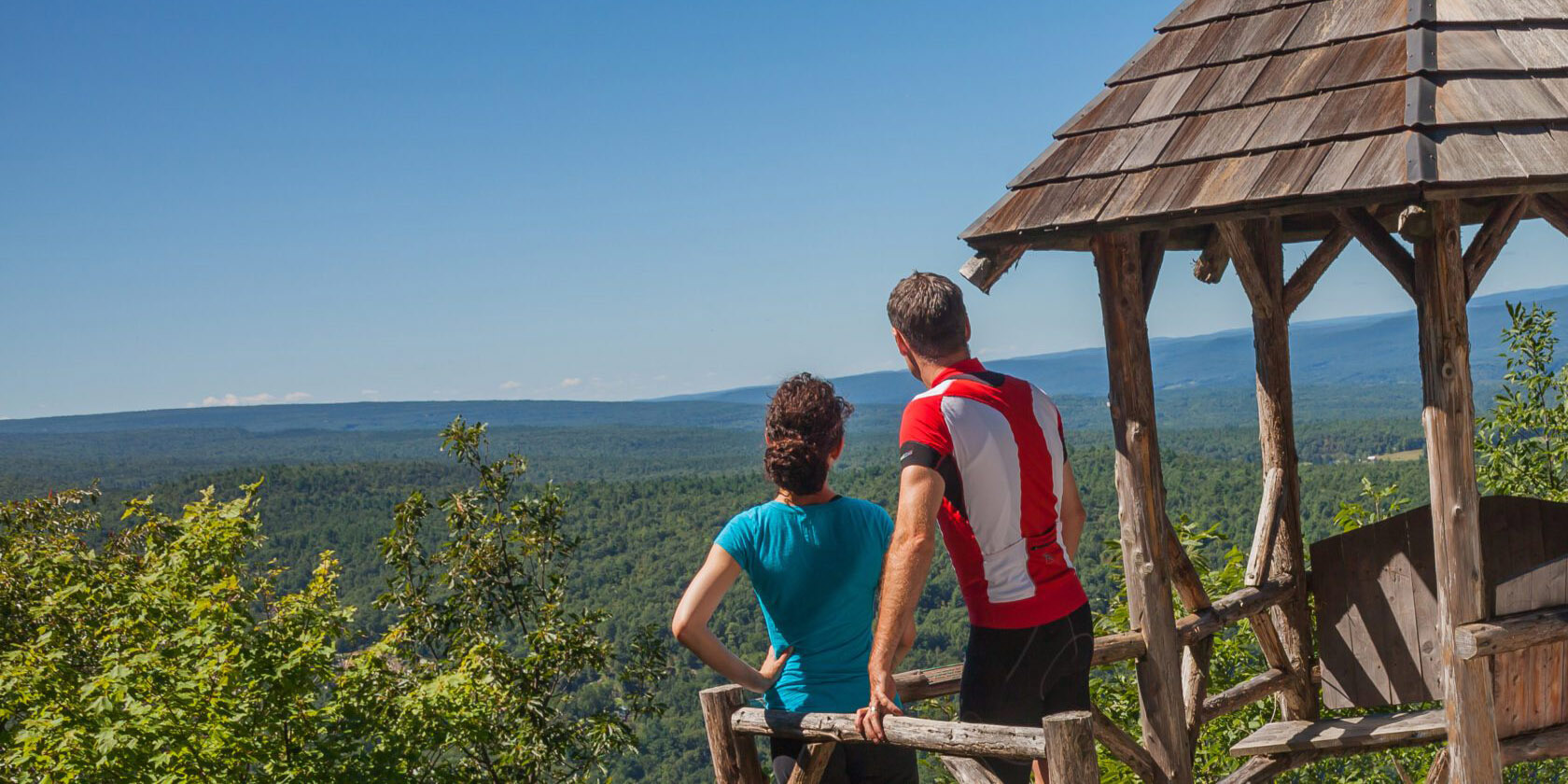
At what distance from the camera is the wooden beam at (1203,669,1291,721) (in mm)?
5920

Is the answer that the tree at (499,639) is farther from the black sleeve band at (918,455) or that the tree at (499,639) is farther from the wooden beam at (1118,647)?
the black sleeve band at (918,455)

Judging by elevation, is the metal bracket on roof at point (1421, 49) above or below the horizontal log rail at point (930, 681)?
above

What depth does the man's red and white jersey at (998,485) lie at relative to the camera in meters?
3.27

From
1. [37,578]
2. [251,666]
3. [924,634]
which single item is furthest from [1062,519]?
[924,634]

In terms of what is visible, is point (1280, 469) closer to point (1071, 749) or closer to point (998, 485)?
point (998, 485)

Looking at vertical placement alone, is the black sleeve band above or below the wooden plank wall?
above

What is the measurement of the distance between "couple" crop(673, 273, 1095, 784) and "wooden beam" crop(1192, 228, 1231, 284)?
309cm

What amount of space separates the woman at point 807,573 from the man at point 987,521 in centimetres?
12

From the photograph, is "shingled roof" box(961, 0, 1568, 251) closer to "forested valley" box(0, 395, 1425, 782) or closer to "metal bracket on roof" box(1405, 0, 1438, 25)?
"metal bracket on roof" box(1405, 0, 1438, 25)

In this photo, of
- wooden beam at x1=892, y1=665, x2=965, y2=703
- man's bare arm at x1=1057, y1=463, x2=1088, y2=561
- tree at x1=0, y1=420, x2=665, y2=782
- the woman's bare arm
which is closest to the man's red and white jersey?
man's bare arm at x1=1057, y1=463, x2=1088, y2=561

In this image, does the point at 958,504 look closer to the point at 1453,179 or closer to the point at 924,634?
the point at 1453,179

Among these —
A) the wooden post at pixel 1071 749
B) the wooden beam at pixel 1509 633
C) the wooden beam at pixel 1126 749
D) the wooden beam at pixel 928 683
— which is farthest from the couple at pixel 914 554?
the wooden beam at pixel 1509 633

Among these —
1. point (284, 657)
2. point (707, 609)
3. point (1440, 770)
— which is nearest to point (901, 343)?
point (707, 609)

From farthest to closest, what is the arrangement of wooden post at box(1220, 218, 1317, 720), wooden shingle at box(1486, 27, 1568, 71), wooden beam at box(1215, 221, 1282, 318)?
wooden post at box(1220, 218, 1317, 720)
wooden beam at box(1215, 221, 1282, 318)
wooden shingle at box(1486, 27, 1568, 71)
